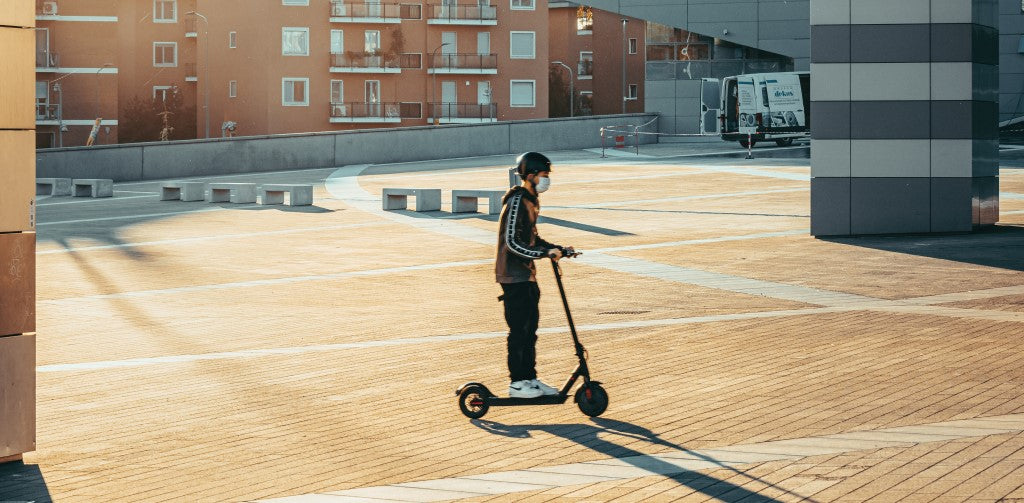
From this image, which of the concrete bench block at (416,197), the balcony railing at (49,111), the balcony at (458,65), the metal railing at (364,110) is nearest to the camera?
the concrete bench block at (416,197)

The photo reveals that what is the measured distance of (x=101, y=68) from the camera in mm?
81250

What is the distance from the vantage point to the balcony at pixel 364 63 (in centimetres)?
8000

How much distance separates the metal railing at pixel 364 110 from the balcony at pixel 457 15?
228 inches

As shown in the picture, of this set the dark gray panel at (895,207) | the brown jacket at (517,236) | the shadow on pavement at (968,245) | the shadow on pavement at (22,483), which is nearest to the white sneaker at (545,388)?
the brown jacket at (517,236)

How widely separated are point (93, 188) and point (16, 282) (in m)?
29.6

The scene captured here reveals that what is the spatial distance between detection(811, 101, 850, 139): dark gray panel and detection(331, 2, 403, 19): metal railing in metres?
59.4

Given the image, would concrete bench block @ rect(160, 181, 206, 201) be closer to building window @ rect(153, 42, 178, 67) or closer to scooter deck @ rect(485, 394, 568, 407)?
scooter deck @ rect(485, 394, 568, 407)

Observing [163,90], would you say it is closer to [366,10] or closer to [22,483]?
[366,10]

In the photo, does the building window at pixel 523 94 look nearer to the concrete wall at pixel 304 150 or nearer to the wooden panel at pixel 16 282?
the concrete wall at pixel 304 150

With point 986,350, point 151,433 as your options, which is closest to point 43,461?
point 151,433

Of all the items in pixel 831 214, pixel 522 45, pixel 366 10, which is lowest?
pixel 831 214

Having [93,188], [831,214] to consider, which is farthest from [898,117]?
[93,188]

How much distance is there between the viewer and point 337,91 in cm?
8081

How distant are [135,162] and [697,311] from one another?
33371 mm
